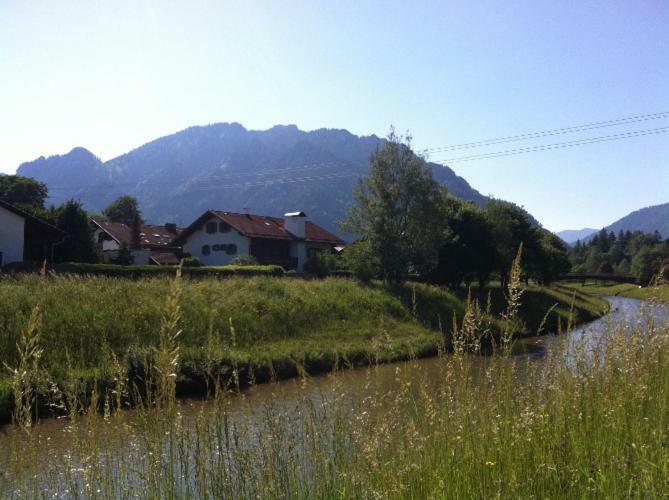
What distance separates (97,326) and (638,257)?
114383 millimetres

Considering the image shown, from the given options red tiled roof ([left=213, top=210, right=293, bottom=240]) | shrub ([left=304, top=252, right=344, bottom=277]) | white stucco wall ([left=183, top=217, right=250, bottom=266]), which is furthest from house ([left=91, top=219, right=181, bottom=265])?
shrub ([left=304, top=252, right=344, bottom=277])

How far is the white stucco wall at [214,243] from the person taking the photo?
5275 centimetres

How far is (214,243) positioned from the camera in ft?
179

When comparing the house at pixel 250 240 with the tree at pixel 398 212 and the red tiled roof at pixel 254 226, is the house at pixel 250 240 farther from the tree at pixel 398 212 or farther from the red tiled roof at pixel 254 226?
the tree at pixel 398 212

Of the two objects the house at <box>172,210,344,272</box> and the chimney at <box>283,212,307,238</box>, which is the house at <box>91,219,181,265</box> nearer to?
the house at <box>172,210,344,272</box>

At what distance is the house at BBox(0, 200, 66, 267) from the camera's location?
30812 millimetres

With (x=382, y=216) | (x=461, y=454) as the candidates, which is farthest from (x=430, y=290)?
(x=461, y=454)

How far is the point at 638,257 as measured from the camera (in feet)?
359

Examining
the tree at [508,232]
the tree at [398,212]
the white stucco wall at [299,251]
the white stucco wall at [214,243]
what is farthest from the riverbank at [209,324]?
the white stucco wall at [299,251]

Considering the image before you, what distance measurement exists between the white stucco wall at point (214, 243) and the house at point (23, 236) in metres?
19.7

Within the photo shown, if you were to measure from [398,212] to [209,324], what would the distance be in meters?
24.4

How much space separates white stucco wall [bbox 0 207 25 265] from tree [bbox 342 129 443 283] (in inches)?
725

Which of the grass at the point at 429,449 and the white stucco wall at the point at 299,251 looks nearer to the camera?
the grass at the point at 429,449

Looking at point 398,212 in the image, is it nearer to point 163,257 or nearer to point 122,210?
point 163,257
